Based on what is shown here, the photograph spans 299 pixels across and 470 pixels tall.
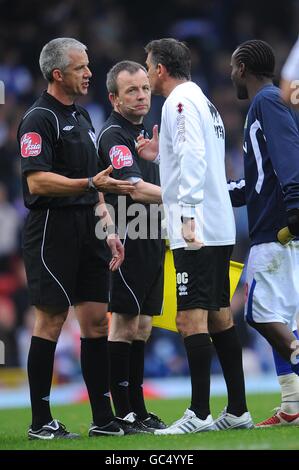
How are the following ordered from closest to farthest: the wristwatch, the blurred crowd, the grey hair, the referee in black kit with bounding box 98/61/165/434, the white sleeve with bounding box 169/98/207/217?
the white sleeve with bounding box 169/98/207/217 < the wristwatch < the grey hair < the referee in black kit with bounding box 98/61/165/434 < the blurred crowd

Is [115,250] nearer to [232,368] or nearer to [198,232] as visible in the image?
[198,232]

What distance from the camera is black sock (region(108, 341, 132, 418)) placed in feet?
21.9

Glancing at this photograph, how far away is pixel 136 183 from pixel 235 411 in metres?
1.54

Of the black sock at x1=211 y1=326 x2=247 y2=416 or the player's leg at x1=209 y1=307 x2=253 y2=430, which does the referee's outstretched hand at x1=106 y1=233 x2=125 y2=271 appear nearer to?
the player's leg at x1=209 y1=307 x2=253 y2=430

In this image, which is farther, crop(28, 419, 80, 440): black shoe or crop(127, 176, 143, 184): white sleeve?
crop(127, 176, 143, 184): white sleeve

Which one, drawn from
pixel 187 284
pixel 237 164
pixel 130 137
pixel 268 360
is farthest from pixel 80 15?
pixel 187 284

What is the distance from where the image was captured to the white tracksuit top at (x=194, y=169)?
5.97 m

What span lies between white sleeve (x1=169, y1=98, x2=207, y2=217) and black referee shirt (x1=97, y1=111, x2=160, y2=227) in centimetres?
52

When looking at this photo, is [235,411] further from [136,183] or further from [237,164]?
[237,164]

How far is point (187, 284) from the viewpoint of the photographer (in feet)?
19.9

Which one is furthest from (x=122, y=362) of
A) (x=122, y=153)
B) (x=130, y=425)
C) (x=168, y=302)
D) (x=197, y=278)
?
(x=122, y=153)

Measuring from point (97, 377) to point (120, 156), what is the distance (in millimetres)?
1386

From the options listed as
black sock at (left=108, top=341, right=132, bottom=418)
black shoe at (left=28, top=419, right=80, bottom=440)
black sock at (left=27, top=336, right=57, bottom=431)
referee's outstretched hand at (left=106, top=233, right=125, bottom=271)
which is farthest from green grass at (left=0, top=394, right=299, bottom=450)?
referee's outstretched hand at (left=106, top=233, right=125, bottom=271)

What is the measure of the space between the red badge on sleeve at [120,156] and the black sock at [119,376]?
3.75ft
